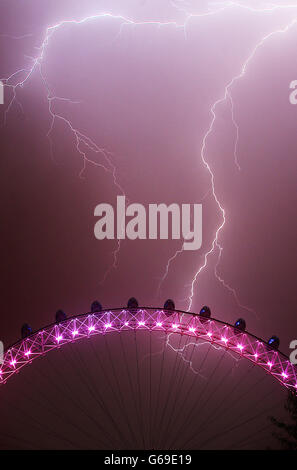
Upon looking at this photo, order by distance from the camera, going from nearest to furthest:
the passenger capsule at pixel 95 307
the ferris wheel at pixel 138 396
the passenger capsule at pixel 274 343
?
the passenger capsule at pixel 274 343 → the passenger capsule at pixel 95 307 → the ferris wheel at pixel 138 396

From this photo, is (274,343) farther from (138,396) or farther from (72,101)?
(72,101)

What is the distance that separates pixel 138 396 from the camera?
1583 cm

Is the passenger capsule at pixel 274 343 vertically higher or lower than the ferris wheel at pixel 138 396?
higher

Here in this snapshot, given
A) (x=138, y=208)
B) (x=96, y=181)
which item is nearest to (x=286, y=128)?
(x=138, y=208)

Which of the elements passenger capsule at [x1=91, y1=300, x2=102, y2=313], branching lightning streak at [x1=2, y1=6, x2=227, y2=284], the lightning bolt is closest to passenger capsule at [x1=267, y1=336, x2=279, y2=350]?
the lightning bolt

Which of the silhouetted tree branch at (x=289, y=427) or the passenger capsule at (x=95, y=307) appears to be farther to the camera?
the silhouetted tree branch at (x=289, y=427)

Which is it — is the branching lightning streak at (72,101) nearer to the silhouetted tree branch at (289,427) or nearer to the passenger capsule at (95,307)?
the passenger capsule at (95,307)

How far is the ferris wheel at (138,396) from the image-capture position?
15164mm

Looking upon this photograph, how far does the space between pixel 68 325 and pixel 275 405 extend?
342 inches

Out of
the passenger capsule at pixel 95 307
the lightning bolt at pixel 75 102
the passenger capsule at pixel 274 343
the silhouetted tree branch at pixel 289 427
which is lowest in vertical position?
the silhouetted tree branch at pixel 289 427

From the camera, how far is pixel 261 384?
52.5 ft

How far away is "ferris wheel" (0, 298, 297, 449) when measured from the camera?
1516 centimetres

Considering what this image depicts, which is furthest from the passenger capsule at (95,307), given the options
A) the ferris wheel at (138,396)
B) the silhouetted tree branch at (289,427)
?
the silhouetted tree branch at (289,427)

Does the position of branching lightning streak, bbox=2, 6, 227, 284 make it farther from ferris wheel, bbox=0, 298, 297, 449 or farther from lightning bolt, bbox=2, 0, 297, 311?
ferris wheel, bbox=0, 298, 297, 449
